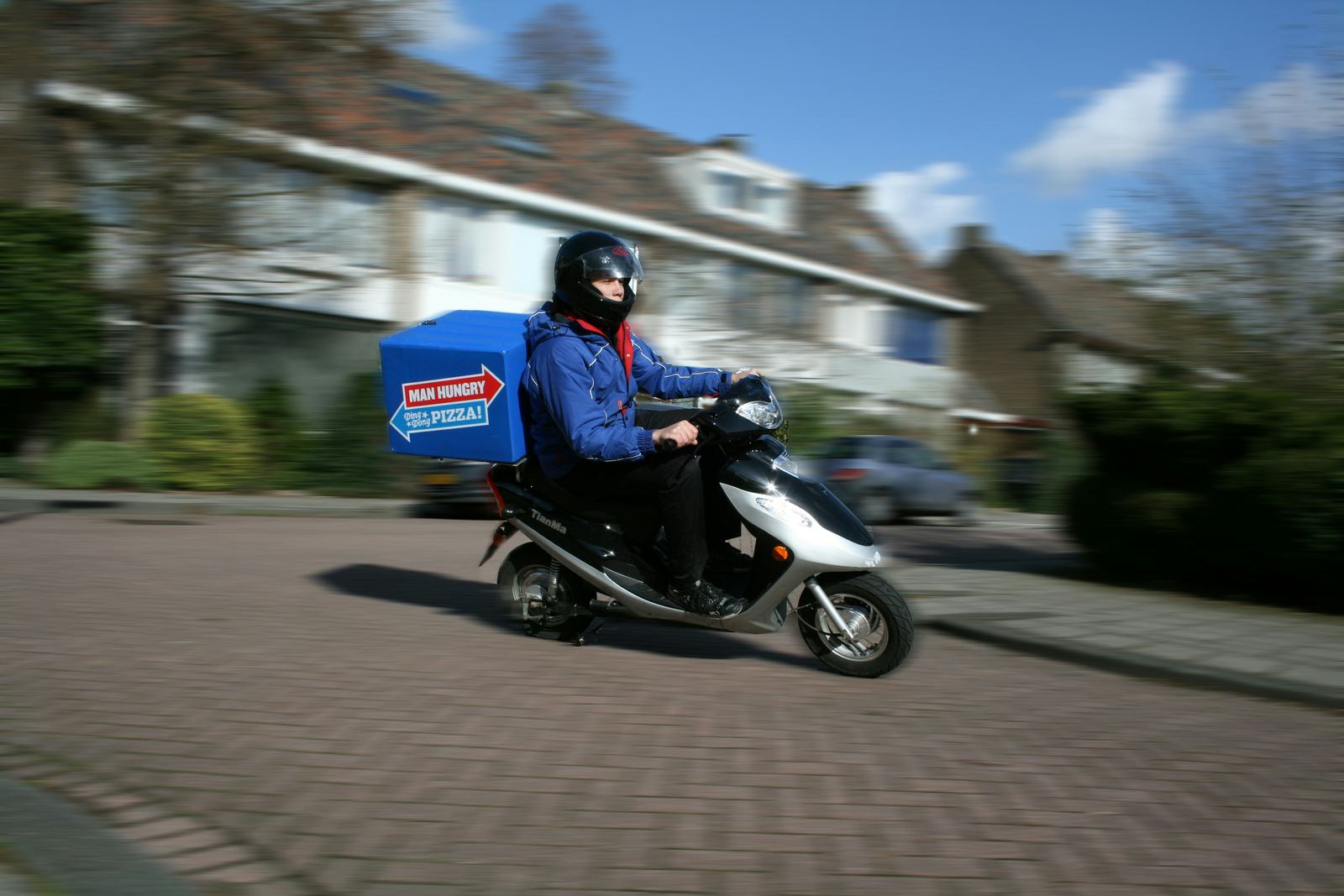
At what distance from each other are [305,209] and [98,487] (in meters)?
4.98

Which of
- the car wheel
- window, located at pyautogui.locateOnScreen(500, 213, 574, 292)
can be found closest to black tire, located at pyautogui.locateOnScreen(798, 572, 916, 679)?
the car wheel

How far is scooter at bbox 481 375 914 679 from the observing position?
17.3 feet

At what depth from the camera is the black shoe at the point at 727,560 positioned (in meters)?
5.69

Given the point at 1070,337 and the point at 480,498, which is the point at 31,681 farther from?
the point at 1070,337

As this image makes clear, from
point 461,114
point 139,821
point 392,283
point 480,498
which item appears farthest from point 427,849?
point 461,114

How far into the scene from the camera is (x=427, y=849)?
3.23m

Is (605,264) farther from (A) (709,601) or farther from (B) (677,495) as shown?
(A) (709,601)

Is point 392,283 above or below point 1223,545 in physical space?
above

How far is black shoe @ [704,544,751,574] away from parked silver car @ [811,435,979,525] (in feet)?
36.7

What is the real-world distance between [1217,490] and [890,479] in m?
9.21

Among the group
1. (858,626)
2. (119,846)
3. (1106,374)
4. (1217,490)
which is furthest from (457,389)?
(1106,374)

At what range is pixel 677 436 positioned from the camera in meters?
5.14

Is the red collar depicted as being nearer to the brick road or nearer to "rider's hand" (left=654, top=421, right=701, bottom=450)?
"rider's hand" (left=654, top=421, right=701, bottom=450)

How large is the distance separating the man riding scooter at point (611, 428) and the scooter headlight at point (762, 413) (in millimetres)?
244
